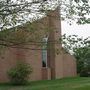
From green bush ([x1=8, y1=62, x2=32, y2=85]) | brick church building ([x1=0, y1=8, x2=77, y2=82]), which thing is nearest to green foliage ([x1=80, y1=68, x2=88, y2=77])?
brick church building ([x1=0, y1=8, x2=77, y2=82])

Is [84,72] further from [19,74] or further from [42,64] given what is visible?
[19,74]

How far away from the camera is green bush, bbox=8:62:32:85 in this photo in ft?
100

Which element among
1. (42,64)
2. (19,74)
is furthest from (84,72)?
(19,74)

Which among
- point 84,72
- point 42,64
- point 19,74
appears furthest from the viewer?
point 84,72

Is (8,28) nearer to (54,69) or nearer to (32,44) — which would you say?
(32,44)

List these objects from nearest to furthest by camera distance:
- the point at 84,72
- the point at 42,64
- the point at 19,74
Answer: the point at 19,74
the point at 42,64
the point at 84,72

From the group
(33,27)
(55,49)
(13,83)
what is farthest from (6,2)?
(13,83)

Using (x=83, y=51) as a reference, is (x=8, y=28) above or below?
above

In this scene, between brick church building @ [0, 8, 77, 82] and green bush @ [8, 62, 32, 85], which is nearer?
green bush @ [8, 62, 32, 85]

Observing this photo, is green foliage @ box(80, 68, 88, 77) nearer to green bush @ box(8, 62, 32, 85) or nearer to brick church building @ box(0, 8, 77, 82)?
brick church building @ box(0, 8, 77, 82)

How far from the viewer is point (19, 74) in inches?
1202

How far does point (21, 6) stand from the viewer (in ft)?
32.5

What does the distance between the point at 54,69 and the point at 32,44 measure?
2731 centimetres

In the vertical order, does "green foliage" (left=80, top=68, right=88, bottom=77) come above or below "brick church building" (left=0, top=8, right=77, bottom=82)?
below
